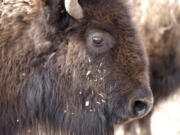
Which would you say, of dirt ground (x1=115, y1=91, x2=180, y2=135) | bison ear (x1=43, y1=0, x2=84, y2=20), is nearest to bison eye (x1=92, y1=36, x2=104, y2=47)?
bison ear (x1=43, y1=0, x2=84, y2=20)

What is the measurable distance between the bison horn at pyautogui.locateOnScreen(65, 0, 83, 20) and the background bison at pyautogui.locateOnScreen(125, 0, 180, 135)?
2.48 metres

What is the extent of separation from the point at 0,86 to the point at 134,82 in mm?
937

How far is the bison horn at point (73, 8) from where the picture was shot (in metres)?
4.16

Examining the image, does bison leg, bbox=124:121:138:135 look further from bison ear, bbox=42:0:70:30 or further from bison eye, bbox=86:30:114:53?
bison ear, bbox=42:0:70:30

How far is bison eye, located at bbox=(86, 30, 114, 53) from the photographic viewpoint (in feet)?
14.1

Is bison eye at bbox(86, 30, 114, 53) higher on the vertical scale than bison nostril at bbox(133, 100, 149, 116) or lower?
higher

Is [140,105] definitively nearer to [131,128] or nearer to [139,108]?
[139,108]

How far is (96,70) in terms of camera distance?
429 centimetres

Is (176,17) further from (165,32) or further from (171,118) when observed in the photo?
(171,118)

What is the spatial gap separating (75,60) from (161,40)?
2675 mm

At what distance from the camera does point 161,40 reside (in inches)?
267

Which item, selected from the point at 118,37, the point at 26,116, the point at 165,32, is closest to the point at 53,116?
the point at 26,116

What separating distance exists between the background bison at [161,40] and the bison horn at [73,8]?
2476 mm

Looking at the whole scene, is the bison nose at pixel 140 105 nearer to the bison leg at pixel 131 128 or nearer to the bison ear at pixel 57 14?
the bison ear at pixel 57 14
